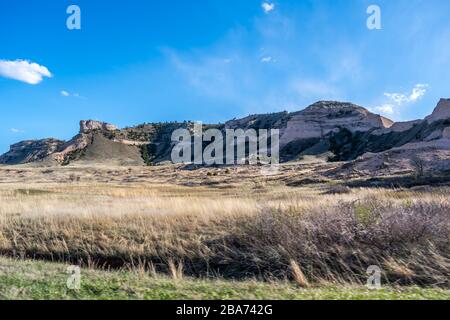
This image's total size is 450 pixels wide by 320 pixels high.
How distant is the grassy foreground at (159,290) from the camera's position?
544cm

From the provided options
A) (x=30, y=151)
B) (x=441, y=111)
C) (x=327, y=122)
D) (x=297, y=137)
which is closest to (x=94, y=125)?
(x=30, y=151)

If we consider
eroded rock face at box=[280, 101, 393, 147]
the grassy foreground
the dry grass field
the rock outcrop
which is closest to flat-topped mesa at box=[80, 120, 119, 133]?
the rock outcrop

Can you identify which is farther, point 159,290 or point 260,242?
point 260,242

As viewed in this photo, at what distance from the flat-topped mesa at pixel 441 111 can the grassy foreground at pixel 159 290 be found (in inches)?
3472

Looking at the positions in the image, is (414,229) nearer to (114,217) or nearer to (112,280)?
(112,280)

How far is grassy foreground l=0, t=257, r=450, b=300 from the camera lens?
5.44m

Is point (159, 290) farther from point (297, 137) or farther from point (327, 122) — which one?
point (327, 122)


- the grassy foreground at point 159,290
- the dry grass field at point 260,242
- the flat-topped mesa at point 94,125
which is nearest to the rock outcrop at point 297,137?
the flat-topped mesa at point 94,125

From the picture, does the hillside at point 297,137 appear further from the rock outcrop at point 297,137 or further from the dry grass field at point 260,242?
the dry grass field at point 260,242

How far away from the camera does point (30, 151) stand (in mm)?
183750

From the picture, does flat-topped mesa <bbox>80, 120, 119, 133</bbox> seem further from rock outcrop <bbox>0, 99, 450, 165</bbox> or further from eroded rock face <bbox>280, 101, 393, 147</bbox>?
eroded rock face <bbox>280, 101, 393, 147</bbox>

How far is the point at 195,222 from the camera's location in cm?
1109

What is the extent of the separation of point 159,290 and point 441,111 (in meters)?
95.9
